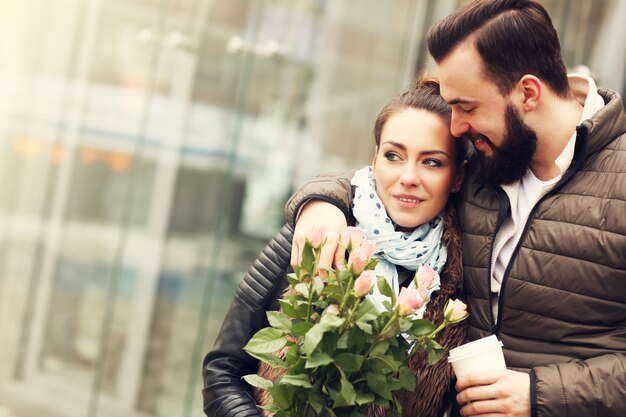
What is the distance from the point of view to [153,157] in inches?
208

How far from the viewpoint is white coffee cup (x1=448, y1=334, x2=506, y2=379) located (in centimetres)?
180

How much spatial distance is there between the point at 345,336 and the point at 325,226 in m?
0.36

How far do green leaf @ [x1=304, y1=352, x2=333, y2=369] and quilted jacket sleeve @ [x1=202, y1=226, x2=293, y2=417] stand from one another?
1.61 feet

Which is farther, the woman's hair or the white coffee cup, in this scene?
the woman's hair

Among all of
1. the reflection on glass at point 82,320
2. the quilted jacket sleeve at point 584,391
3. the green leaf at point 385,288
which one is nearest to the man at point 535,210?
the quilted jacket sleeve at point 584,391

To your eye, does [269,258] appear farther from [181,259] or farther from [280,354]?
[181,259]

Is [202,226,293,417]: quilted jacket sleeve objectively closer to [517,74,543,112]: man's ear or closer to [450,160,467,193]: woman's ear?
[450,160,467,193]: woman's ear

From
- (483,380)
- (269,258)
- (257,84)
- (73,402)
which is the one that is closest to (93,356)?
(73,402)

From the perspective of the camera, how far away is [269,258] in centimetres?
211

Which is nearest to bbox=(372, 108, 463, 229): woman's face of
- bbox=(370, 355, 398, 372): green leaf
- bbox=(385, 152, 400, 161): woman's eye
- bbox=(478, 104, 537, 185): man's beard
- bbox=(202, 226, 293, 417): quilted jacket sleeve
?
bbox=(385, 152, 400, 161): woman's eye

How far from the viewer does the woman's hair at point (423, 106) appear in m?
2.12

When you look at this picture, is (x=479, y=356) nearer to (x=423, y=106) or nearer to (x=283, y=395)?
(x=283, y=395)

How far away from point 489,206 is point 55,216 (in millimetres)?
4267

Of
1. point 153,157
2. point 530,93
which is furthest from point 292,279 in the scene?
point 153,157
